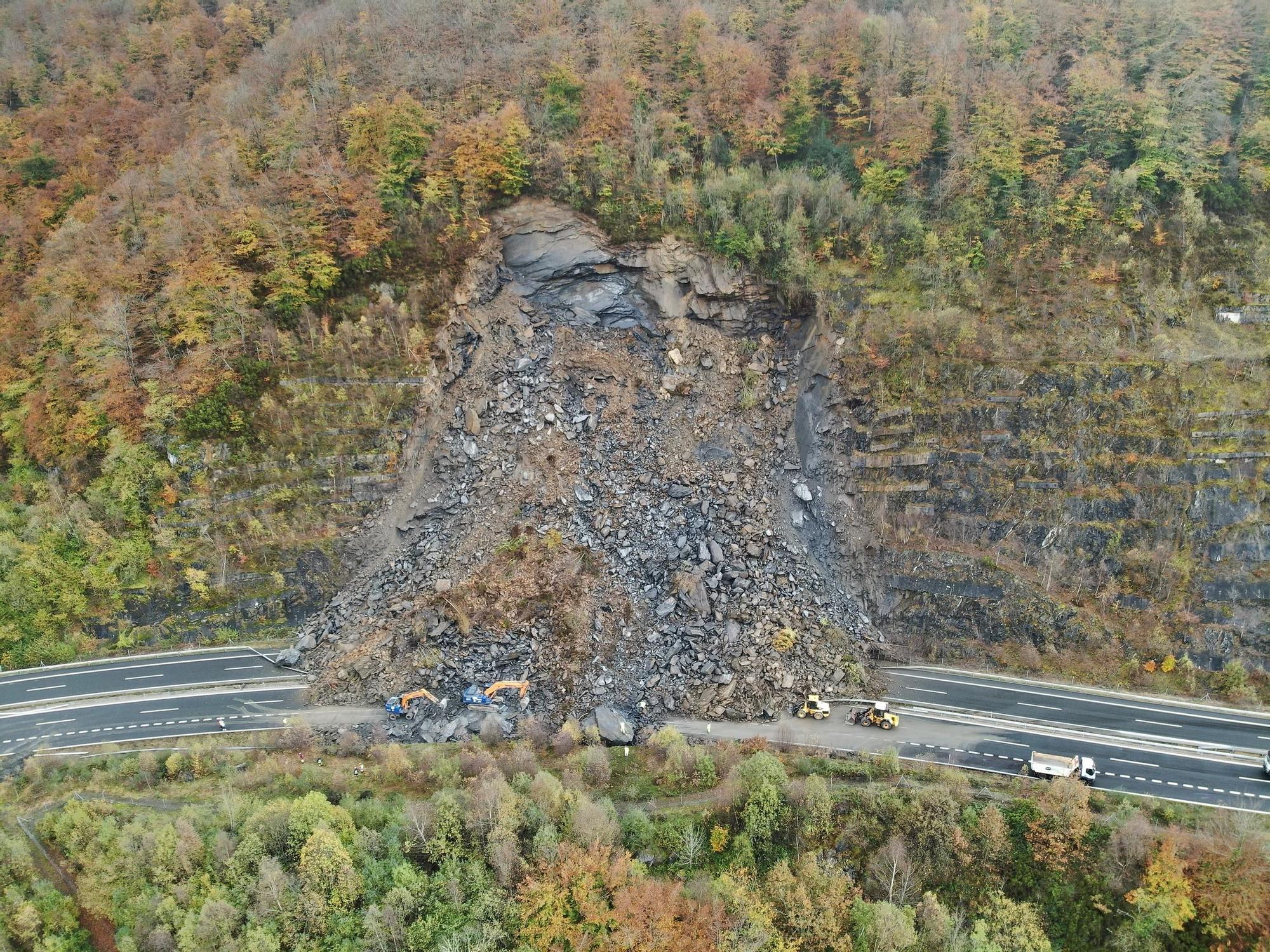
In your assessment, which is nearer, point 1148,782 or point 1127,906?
point 1127,906

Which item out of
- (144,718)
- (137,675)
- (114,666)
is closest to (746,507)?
(144,718)

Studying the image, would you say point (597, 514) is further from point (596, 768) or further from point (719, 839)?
point (719, 839)

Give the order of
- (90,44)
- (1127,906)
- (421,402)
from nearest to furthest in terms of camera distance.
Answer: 1. (1127,906)
2. (421,402)
3. (90,44)

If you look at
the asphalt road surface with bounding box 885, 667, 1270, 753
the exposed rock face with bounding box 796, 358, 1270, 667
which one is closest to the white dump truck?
the asphalt road surface with bounding box 885, 667, 1270, 753

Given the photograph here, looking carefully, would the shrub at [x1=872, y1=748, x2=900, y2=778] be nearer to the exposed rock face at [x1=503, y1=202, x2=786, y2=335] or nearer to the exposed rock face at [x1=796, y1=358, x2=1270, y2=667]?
the exposed rock face at [x1=796, y1=358, x2=1270, y2=667]

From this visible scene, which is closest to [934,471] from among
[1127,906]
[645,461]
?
[645,461]

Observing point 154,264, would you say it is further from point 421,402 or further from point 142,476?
point 421,402
